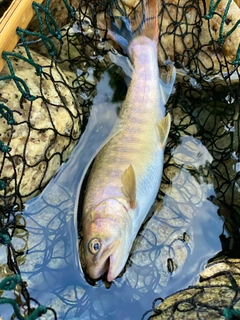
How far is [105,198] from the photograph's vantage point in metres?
2.91

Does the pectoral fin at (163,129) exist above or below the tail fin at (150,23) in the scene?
below

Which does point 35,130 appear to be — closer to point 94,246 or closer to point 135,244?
point 94,246

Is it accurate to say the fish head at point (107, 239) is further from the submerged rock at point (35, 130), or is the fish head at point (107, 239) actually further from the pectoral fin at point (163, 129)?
the pectoral fin at point (163, 129)

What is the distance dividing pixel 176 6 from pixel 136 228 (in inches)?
81.6

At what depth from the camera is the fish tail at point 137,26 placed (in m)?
3.55

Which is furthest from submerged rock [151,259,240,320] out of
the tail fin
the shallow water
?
the tail fin

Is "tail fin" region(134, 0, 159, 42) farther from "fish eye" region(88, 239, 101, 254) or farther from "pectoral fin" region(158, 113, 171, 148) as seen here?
"fish eye" region(88, 239, 101, 254)

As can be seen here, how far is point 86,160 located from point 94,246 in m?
0.94

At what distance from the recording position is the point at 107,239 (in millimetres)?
2695

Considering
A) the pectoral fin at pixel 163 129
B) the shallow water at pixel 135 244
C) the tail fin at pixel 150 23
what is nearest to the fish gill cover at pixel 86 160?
the shallow water at pixel 135 244

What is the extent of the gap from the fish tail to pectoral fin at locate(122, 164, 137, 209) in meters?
1.31

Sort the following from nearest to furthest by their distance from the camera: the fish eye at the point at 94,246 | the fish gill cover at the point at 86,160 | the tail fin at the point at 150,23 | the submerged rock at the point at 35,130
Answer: the fish eye at the point at 94,246 → the fish gill cover at the point at 86,160 → the submerged rock at the point at 35,130 → the tail fin at the point at 150,23

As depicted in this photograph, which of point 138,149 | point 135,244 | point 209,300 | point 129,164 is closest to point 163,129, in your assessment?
point 138,149

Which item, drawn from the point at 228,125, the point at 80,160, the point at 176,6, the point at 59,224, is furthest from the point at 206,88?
the point at 59,224
